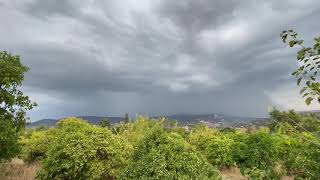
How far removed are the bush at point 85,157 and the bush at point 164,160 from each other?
2.96 metres

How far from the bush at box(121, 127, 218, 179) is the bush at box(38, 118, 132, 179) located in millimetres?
2963

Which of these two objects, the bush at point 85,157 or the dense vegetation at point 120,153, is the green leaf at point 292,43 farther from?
the bush at point 85,157

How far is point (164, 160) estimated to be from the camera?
1120 cm

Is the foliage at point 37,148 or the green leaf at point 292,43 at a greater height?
the green leaf at point 292,43

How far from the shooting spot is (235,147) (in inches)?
985

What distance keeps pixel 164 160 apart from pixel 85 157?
15.0 ft

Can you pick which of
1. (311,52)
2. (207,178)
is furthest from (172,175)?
(311,52)

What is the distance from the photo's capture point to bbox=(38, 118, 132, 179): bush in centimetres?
1432

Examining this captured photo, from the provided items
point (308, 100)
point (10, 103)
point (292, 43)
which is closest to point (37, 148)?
point (10, 103)

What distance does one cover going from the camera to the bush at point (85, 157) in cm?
1432

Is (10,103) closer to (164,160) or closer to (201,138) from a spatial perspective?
(164,160)

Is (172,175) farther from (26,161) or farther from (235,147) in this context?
(26,161)

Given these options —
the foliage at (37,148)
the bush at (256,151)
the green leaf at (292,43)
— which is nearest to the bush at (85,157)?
the bush at (256,151)

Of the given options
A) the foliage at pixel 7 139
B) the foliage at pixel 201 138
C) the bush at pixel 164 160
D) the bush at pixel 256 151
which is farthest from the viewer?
the foliage at pixel 201 138
